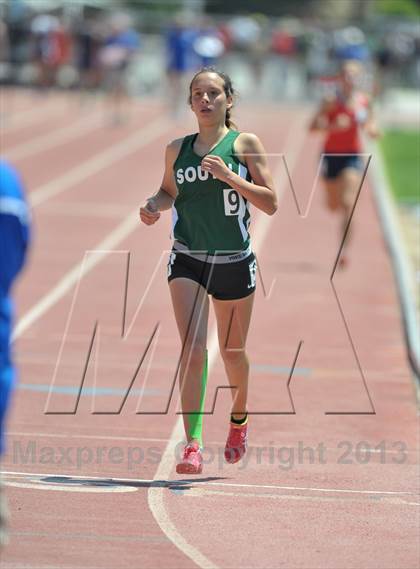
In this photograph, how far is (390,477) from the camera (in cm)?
828

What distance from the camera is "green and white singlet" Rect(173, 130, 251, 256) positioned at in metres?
7.80

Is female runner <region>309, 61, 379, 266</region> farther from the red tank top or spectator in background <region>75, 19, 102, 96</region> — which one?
spectator in background <region>75, 19, 102, 96</region>

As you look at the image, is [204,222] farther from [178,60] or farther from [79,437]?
[178,60]

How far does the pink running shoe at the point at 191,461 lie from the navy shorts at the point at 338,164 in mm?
8651

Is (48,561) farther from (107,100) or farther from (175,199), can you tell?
(107,100)

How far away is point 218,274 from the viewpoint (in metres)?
7.96

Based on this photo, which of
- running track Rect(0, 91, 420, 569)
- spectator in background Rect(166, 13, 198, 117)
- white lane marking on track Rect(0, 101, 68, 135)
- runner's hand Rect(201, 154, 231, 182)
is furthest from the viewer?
spectator in background Rect(166, 13, 198, 117)

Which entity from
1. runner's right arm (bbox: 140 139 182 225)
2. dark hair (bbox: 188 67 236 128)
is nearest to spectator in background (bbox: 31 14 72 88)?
dark hair (bbox: 188 67 236 128)

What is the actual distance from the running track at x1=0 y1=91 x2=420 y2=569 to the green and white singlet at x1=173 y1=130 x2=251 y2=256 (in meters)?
1.29

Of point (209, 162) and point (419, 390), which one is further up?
point (209, 162)

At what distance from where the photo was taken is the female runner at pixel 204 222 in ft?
25.7

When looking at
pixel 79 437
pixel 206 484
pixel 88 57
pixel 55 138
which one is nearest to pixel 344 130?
pixel 79 437

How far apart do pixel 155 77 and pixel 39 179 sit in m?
24.8

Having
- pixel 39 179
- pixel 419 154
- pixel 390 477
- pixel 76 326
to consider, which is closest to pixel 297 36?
pixel 419 154
